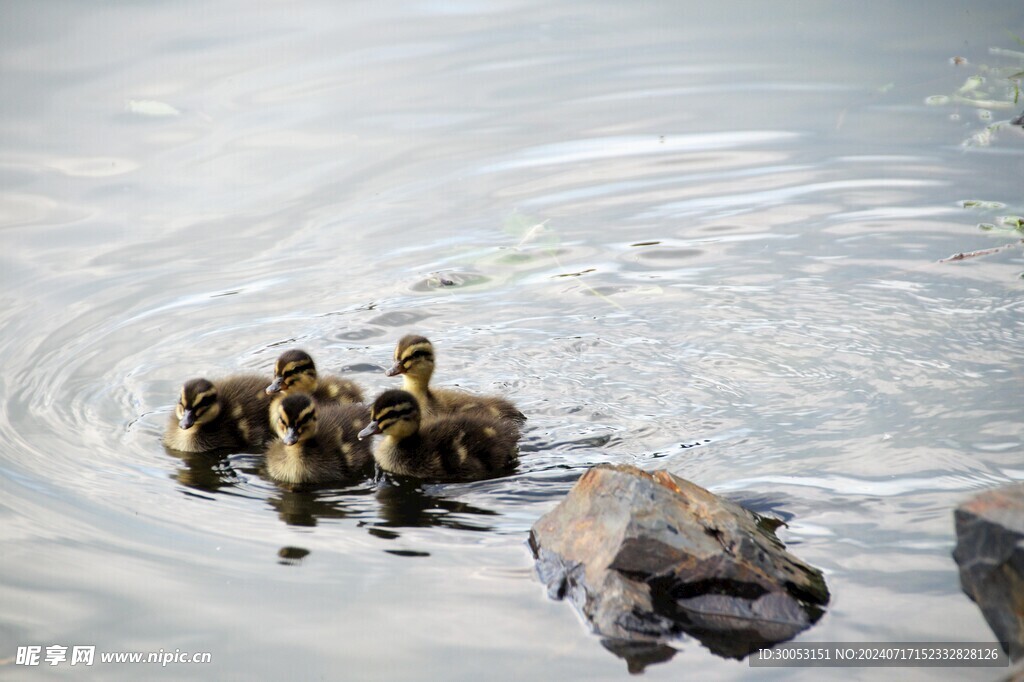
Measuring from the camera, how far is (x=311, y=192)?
8.67 meters

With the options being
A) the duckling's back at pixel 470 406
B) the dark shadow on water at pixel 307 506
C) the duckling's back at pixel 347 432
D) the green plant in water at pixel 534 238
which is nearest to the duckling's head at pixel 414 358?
the duckling's back at pixel 470 406

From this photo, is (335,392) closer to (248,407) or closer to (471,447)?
(248,407)

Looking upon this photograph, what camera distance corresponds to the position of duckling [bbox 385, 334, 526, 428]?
237 inches

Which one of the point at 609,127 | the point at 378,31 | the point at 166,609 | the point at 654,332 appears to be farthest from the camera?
the point at 378,31

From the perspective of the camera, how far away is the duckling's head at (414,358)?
241 inches

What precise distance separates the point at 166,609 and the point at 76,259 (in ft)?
13.0

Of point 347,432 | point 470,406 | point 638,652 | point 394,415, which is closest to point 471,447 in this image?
point 394,415

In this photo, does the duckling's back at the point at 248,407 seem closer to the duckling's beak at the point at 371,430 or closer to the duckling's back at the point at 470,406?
the duckling's beak at the point at 371,430

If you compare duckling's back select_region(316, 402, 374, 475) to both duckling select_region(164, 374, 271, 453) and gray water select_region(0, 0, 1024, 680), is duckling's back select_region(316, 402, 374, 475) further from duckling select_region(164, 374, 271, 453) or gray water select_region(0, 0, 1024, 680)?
duckling select_region(164, 374, 271, 453)

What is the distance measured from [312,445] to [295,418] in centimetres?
16

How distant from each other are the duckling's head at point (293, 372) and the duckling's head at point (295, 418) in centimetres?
39

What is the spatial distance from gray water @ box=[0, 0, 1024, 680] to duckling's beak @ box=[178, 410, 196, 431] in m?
0.21

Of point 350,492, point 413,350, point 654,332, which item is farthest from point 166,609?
point 654,332

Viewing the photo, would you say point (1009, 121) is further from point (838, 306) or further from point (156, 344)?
point (156, 344)
